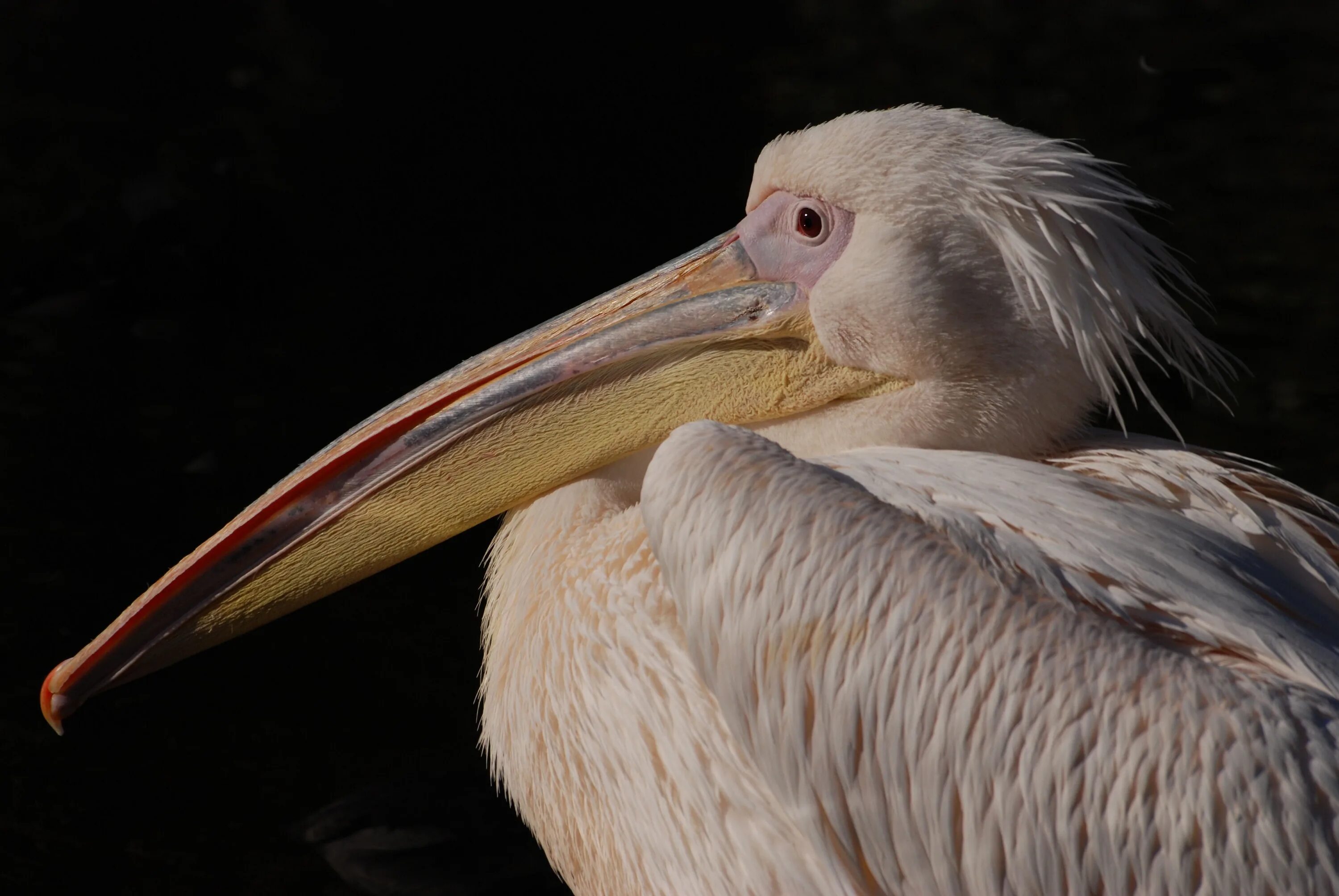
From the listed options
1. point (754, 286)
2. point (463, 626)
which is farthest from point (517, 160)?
point (754, 286)

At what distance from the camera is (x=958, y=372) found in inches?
76.4

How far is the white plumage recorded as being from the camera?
4.97 feet

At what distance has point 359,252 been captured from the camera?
16.7ft

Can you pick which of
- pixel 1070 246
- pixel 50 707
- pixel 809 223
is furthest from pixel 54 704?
pixel 1070 246

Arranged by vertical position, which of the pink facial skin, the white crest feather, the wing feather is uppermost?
the pink facial skin

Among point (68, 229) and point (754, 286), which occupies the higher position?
point (68, 229)

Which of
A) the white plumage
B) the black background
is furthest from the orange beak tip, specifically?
the black background

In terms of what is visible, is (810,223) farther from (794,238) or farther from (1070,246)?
(1070,246)

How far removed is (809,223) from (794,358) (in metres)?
0.20

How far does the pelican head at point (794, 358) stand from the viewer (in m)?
1.88

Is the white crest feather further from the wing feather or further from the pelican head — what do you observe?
the wing feather

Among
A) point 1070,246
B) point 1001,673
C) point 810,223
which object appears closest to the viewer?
point 1001,673

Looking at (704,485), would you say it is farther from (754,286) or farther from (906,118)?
(906,118)

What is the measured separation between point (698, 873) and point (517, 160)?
424 centimetres
